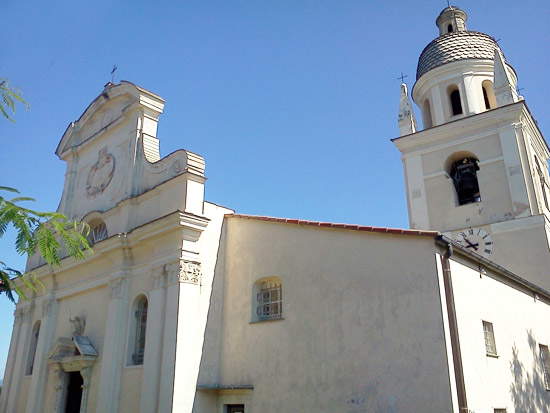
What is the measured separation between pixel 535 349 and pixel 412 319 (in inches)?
225

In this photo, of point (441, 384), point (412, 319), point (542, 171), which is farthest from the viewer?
point (542, 171)

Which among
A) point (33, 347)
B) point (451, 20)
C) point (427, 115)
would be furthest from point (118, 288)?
point (451, 20)

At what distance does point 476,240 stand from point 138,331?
11556 mm

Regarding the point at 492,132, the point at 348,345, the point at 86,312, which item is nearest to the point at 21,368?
the point at 86,312

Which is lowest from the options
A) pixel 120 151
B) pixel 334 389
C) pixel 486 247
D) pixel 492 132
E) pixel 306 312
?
pixel 334 389

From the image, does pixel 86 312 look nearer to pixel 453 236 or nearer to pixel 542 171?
pixel 453 236

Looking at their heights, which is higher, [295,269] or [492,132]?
[492,132]

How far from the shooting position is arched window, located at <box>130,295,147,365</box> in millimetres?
13570

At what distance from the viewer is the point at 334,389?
33.9 ft

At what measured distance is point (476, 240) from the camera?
1784 centimetres

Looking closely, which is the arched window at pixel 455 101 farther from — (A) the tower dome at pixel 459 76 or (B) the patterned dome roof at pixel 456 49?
(B) the patterned dome roof at pixel 456 49

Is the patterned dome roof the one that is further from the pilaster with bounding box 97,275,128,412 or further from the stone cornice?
the pilaster with bounding box 97,275,128,412

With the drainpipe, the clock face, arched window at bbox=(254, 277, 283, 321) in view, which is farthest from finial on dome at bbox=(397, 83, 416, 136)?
the drainpipe

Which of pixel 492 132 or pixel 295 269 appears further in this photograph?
pixel 492 132
